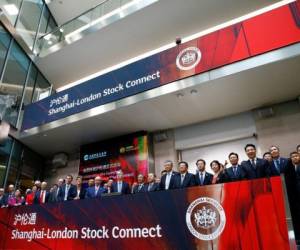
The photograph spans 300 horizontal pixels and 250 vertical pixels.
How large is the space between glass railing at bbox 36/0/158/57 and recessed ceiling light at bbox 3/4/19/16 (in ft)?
4.91

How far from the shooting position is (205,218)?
3309mm

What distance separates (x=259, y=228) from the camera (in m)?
2.98

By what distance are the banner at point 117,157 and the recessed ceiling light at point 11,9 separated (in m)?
5.71

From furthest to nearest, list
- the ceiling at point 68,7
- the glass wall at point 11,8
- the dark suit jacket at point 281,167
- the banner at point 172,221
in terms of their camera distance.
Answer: the ceiling at point 68,7
the glass wall at point 11,8
the dark suit jacket at point 281,167
the banner at point 172,221

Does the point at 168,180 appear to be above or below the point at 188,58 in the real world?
below

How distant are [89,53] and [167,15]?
3511mm

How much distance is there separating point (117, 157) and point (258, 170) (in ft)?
20.3

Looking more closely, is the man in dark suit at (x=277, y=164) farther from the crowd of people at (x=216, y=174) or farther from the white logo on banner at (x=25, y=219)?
the white logo on banner at (x=25, y=219)

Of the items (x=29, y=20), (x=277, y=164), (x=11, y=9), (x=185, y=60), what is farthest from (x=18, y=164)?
(x=277, y=164)

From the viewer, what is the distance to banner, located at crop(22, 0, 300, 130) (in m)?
6.21

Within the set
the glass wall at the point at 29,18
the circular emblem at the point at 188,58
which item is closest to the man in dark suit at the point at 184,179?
the circular emblem at the point at 188,58

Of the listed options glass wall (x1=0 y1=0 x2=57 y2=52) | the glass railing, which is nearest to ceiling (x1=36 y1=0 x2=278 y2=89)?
the glass railing

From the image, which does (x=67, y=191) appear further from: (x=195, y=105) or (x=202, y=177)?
(x=195, y=105)

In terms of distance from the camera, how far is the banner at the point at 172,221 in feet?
9.82
